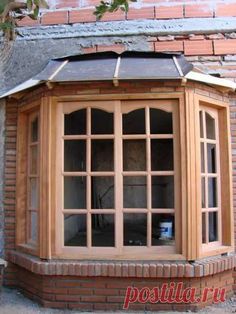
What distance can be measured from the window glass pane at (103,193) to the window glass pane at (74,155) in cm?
77

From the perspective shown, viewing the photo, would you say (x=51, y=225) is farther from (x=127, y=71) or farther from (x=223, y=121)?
(x=223, y=121)

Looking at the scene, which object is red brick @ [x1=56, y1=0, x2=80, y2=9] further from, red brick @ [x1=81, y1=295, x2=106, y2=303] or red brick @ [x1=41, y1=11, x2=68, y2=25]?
red brick @ [x1=81, y1=295, x2=106, y2=303]

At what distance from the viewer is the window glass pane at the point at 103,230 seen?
15.4ft

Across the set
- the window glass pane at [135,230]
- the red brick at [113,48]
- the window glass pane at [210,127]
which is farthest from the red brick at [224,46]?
the window glass pane at [135,230]

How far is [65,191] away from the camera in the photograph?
467cm

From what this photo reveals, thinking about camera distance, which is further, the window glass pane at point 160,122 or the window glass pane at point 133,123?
the window glass pane at point 133,123

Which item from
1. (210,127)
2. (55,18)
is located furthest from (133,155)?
(55,18)

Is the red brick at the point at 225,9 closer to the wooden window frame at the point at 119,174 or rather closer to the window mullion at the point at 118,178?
the wooden window frame at the point at 119,174

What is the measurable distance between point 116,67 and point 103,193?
252cm

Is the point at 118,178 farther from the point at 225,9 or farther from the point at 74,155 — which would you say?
the point at 225,9

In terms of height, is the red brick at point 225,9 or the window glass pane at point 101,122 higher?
the red brick at point 225,9

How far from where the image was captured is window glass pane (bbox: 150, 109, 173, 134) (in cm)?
463

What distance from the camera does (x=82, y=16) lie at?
511 centimetres

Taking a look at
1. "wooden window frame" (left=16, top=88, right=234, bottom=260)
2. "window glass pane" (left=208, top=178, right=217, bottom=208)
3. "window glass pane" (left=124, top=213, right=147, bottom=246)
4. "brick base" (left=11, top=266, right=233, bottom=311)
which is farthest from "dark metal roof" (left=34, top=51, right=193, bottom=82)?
"brick base" (left=11, top=266, right=233, bottom=311)
